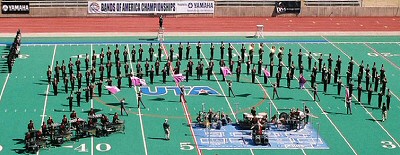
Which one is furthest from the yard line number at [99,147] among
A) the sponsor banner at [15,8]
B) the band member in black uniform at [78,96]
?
the sponsor banner at [15,8]

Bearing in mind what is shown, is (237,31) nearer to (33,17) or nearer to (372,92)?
(33,17)

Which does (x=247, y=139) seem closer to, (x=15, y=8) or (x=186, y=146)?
(x=186, y=146)

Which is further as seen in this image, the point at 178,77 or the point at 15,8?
the point at 15,8

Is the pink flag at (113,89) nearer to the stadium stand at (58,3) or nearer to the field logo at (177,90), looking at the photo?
the field logo at (177,90)

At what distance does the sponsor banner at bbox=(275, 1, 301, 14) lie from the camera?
65062 millimetres

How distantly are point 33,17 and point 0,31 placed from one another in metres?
4.80

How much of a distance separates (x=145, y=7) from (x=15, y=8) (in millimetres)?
8792

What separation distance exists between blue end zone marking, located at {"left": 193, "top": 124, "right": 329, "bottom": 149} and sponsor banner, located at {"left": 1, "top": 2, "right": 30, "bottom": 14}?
2809cm

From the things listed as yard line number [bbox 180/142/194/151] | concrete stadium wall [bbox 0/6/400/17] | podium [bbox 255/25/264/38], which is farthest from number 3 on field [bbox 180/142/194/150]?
concrete stadium wall [bbox 0/6/400/17]

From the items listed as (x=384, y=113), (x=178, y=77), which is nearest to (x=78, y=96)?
(x=178, y=77)

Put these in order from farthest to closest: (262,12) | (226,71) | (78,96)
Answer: (262,12) → (226,71) → (78,96)

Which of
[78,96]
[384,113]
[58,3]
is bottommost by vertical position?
[384,113]

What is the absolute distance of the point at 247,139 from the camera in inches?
1422

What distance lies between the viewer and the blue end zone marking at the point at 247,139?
116ft
